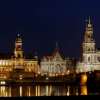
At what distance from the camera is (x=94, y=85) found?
9706cm

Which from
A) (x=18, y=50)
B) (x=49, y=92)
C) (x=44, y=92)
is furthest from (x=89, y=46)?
(x=49, y=92)

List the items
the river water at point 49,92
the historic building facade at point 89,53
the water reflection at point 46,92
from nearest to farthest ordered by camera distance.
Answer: the river water at point 49,92 → the water reflection at point 46,92 → the historic building facade at point 89,53

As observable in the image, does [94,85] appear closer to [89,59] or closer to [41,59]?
[89,59]

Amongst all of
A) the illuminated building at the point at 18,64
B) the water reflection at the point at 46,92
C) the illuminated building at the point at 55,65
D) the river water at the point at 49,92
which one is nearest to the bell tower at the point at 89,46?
the illuminated building at the point at 55,65

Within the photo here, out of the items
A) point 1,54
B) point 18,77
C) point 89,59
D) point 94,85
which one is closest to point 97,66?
point 89,59

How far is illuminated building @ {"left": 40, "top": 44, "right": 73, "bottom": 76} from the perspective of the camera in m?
142

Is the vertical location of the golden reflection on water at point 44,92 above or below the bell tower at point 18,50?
below

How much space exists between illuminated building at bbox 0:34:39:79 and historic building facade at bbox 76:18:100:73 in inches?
357

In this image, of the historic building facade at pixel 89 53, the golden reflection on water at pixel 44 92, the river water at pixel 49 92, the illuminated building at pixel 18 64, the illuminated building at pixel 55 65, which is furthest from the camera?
the illuminated building at pixel 55 65

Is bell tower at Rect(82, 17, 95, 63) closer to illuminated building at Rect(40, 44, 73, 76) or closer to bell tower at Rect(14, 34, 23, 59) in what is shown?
illuminated building at Rect(40, 44, 73, 76)

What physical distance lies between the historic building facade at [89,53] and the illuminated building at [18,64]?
9067mm

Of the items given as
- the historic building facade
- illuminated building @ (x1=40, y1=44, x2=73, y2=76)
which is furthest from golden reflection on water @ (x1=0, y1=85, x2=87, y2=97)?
illuminated building @ (x1=40, y1=44, x2=73, y2=76)

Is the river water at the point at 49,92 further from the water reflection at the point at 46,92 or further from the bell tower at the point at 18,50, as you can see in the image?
the bell tower at the point at 18,50

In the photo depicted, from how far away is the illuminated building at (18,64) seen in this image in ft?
454
